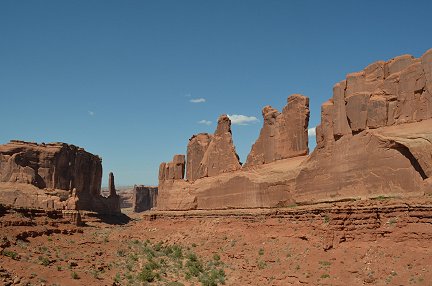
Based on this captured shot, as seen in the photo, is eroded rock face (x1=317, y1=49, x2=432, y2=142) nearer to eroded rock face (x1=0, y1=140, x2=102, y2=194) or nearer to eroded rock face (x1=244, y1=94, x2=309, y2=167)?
eroded rock face (x1=244, y1=94, x2=309, y2=167)

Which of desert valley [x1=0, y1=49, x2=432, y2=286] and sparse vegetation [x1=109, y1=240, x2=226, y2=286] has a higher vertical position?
desert valley [x1=0, y1=49, x2=432, y2=286]

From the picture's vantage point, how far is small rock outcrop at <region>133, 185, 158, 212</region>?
4230 inches

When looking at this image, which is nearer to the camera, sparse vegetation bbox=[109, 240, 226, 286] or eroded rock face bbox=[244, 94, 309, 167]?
sparse vegetation bbox=[109, 240, 226, 286]

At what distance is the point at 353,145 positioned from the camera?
24031 mm

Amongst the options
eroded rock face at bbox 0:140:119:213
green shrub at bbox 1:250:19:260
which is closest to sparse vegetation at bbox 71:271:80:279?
green shrub at bbox 1:250:19:260

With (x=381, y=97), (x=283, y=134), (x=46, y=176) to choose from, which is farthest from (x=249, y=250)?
(x=46, y=176)

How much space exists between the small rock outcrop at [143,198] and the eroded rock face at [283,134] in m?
76.0

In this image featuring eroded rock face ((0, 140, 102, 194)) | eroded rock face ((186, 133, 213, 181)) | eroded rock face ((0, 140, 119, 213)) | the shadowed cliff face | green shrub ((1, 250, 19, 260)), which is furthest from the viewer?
eroded rock face ((0, 140, 102, 194))

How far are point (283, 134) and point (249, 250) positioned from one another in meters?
8.06

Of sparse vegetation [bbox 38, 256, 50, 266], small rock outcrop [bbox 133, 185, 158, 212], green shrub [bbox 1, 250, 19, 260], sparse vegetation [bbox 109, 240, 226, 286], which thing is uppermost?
small rock outcrop [bbox 133, 185, 158, 212]

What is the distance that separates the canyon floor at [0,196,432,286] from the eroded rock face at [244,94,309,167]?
420 cm

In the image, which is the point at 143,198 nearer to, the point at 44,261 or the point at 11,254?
the point at 44,261

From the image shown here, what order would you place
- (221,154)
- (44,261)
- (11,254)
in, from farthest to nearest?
(221,154) < (44,261) < (11,254)

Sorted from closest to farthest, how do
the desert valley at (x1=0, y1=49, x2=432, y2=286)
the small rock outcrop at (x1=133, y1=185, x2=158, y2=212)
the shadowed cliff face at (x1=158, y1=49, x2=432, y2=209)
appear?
the desert valley at (x1=0, y1=49, x2=432, y2=286), the shadowed cliff face at (x1=158, y1=49, x2=432, y2=209), the small rock outcrop at (x1=133, y1=185, x2=158, y2=212)
